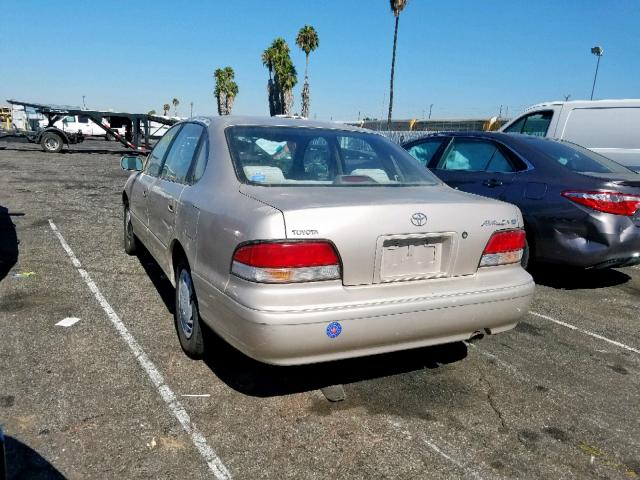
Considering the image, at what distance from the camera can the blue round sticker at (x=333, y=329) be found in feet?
7.92

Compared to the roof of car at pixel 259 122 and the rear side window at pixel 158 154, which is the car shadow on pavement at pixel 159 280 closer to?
the rear side window at pixel 158 154

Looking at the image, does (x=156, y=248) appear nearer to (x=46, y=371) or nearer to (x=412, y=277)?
(x=46, y=371)

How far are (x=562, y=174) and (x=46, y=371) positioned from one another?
15.2 ft

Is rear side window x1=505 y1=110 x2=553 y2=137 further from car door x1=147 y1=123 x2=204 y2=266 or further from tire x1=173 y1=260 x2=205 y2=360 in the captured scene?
tire x1=173 y1=260 x2=205 y2=360

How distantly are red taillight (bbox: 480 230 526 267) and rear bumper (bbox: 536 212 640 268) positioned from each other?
6.75 feet

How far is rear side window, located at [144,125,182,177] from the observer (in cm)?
428

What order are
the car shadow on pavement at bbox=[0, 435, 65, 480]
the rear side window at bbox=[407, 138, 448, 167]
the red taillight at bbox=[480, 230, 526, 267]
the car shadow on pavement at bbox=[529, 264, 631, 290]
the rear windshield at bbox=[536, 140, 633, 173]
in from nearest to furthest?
the car shadow on pavement at bbox=[0, 435, 65, 480] < the red taillight at bbox=[480, 230, 526, 267] < the rear windshield at bbox=[536, 140, 633, 173] < the car shadow on pavement at bbox=[529, 264, 631, 290] < the rear side window at bbox=[407, 138, 448, 167]

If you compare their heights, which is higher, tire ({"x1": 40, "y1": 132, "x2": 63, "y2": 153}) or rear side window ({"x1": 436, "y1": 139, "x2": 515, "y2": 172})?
rear side window ({"x1": 436, "y1": 139, "x2": 515, "y2": 172})

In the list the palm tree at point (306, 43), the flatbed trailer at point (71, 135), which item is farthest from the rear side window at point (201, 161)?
the palm tree at point (306, 43)

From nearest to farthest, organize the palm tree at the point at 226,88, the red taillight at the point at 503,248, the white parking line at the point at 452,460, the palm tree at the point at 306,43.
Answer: the white parking line at the point at 452,460 → the red taillight at the point at 503,248 → the palm tree at the point at 306,43 → the palm tree at the point at 226,88

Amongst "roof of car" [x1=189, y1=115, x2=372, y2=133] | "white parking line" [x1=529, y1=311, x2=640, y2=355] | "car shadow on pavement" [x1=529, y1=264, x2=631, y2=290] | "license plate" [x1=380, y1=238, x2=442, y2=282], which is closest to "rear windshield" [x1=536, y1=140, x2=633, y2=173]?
"car shadow on pavement" [x1=529, y1=264, x2=631, y2=290]

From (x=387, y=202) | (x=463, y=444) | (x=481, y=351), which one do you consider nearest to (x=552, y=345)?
(x=481, y=351)

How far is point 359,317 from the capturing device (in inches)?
97.0

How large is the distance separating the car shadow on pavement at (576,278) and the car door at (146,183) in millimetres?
3858
